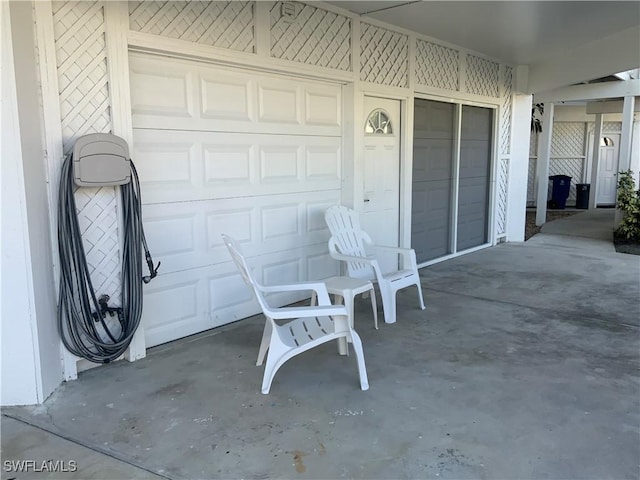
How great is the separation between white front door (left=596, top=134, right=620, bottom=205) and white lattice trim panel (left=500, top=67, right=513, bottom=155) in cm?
742

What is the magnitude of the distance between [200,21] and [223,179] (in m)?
1.14

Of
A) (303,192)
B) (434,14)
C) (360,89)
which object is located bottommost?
(303,192)

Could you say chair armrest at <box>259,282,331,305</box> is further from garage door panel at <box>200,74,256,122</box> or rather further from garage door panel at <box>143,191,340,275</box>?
garage door panel at <box>200,74,256,122</box>

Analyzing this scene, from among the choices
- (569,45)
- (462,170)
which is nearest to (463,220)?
(462,170)

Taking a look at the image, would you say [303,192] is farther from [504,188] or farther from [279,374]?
[504,188]

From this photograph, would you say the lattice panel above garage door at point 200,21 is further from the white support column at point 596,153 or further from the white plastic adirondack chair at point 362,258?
the white support column at point 596,153

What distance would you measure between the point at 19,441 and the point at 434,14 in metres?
4.71

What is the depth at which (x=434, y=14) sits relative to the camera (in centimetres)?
500

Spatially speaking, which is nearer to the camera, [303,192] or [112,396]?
[112,396]

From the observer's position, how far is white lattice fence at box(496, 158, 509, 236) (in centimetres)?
786

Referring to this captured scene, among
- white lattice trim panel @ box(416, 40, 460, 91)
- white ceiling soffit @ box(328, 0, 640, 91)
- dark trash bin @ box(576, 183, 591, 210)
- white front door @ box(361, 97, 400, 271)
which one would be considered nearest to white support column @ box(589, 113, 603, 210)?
dark trash bin @ box(576, 183, 591, 210)

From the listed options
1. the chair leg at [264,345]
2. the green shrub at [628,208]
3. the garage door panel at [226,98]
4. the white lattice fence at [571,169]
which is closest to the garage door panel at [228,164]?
the garage door panel at [226,98]

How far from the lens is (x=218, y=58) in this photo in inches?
151

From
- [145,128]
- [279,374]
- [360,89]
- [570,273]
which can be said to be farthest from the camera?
[570,273]
